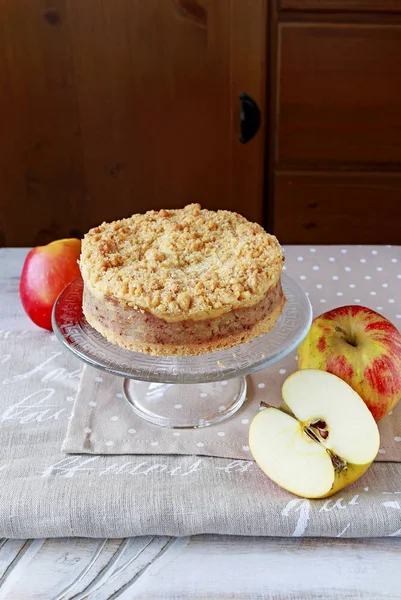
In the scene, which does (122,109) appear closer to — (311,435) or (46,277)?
(46,277)

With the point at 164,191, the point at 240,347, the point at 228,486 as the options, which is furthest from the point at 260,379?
the point at 164,191

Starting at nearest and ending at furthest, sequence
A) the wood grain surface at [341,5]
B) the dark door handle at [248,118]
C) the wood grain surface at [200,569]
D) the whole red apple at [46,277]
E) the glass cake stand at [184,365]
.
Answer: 1. the wood grain surface at [200,569]
2. the glass cake stand at [184,365]
3. the whole red apple at [46,277]
4. the wood grain surface at [341,5]
5. the dark door handle at [248,118]

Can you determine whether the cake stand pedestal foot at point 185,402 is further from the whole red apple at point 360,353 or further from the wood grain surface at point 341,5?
the wood grain surface at point 341,5

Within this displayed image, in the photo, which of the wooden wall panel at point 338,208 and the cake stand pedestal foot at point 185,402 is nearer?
the cake stand pedestal foot at point 185,402

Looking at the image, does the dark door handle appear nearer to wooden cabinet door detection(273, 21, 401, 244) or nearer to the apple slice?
wooden cabinet door detection(273, 21, 401, 244)

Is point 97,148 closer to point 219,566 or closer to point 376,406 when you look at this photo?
point 376,406

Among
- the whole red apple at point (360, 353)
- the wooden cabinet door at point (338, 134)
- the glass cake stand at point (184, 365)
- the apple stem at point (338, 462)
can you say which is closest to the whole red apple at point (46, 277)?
the glass cake stand at point (184, 365)
